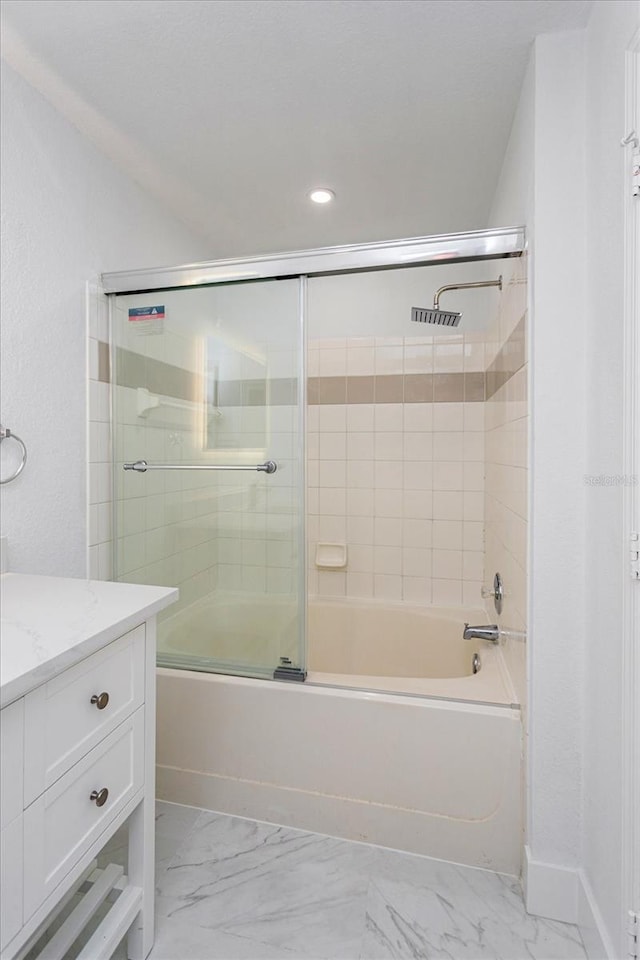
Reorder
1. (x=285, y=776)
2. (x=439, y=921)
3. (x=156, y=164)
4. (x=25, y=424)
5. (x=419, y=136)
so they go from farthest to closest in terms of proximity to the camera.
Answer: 1. (x=156, y=164)
2. (x=419, y=136)
3. (x=285, y=776)
4. (x=25, y=424)
5. (x=439, y=921)

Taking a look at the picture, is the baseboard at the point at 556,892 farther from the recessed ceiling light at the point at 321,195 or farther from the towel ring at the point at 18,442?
the recessed ceiling light at the point at 321,195

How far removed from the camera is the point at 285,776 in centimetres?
163

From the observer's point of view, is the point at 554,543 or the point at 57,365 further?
the point at 57,365

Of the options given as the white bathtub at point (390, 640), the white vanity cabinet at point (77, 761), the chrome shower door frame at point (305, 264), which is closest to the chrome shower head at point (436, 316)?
the chrome shower door frame at point (305, 264)

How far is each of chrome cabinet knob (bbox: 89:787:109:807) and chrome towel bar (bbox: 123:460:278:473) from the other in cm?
103

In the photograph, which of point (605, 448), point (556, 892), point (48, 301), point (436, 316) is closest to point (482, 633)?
point (556, 892)

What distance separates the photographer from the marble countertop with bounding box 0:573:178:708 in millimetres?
780

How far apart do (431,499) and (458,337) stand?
2.89 ft

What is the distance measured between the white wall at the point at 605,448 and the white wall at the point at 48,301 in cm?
163

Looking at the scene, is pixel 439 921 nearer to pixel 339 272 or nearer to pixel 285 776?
pixel 285 776

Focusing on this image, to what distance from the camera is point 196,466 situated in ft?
6.00

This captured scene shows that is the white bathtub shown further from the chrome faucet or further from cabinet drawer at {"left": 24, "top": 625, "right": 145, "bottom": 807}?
cabinet drawer at {"left": 24, "top": 625, "right": 145, "bottom": 807}

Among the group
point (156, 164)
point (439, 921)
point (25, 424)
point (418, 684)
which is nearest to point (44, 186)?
point (156, 164)

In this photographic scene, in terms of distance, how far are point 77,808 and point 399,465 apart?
6.85 ft
